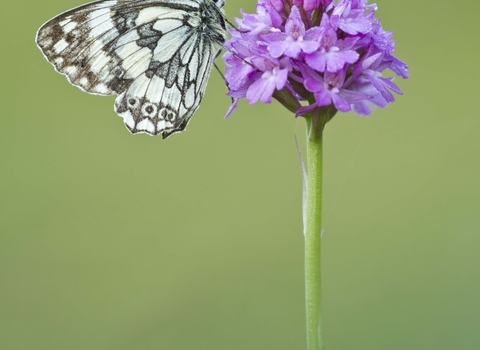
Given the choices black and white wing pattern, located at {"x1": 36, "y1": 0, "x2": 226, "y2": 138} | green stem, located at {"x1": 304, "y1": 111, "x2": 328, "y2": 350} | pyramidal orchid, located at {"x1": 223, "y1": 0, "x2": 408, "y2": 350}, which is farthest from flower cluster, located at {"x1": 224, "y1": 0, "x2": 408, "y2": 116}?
black and white wing pattern, located at {"x1": 36, "y1": 0, "x2": 226, "y2": 138}

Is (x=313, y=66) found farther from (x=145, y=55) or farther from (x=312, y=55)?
(x=145, y=55)

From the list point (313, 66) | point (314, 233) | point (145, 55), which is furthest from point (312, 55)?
point (145, 55)

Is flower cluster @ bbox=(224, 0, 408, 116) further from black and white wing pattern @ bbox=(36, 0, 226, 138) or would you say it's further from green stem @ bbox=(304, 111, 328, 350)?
black and white wing pattern @ bbox=(36, 0, 226, 138)

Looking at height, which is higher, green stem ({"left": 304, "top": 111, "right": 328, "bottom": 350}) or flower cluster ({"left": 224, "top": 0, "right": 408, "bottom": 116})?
flower cluster ({"left": 224, "top": 0, "right": 408, "bottom": 116})

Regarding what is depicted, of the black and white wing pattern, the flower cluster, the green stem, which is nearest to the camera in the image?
the flower cluster

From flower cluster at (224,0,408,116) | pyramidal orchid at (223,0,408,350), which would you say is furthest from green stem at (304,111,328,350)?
flower cluster at (224,0,408,116)

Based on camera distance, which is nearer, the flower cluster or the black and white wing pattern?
the flower cluster

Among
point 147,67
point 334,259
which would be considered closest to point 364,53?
point 147,67

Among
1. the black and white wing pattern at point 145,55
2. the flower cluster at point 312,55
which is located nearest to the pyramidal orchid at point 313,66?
the flower cluster at point 312,55

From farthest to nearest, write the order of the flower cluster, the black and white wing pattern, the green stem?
the black and white wing pattern, the green stem, the flower cluster
